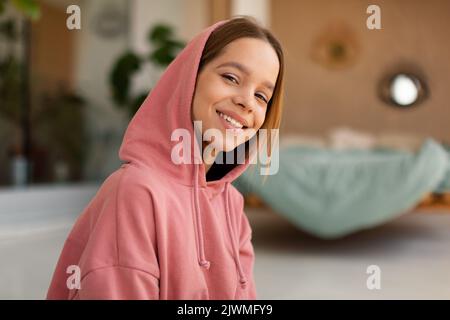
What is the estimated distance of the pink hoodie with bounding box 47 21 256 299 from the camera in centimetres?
43

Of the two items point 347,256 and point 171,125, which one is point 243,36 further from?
point 347,256

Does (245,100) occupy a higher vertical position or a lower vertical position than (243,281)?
higher

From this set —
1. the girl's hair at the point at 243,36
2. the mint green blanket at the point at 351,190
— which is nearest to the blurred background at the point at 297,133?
the mint green blanket at the point at 351,190

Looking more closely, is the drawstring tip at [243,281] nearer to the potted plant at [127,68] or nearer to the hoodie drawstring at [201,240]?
the hoodie drawstring at [201,240]

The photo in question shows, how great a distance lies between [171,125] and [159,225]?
0.10 m

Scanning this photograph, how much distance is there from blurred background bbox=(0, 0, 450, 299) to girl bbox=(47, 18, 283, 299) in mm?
170

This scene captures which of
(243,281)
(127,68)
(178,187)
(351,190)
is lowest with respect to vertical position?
(351,190)

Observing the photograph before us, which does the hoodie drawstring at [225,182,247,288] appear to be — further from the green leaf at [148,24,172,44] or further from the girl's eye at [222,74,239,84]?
the green leaf at [148,24,172,44]

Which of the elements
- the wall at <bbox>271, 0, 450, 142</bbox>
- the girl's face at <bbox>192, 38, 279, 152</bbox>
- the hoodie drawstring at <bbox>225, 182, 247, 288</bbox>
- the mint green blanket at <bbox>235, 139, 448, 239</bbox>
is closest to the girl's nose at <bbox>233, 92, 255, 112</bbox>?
the girl's face at <bbox>192, 38, 279, 152</bbox>

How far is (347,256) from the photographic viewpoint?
6.02 feet

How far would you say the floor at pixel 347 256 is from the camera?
1162mm

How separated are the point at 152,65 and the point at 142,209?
8.04 ft

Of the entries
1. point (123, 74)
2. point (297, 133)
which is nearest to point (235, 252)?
point (123, 74)
